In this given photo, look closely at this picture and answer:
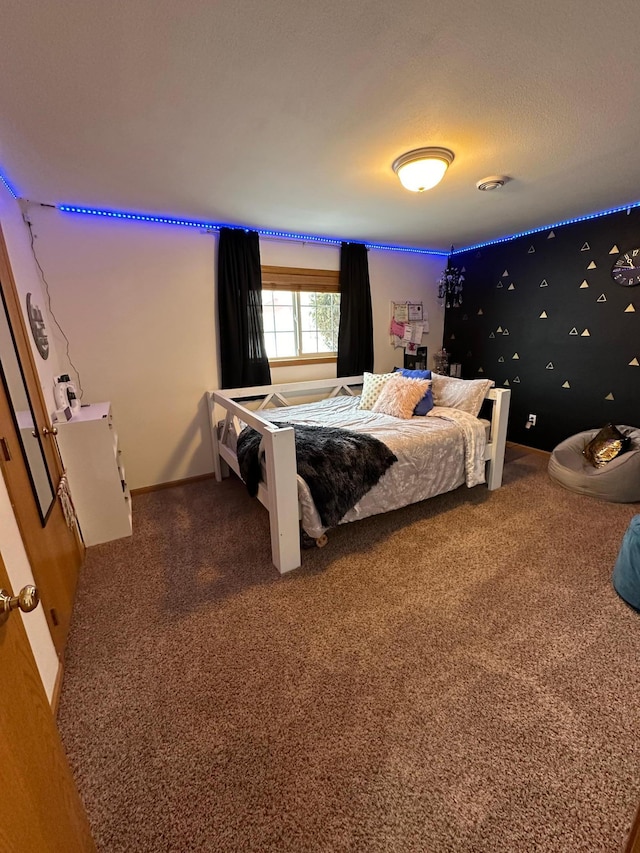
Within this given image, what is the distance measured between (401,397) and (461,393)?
1.69ft

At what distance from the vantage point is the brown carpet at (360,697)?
3.32ft

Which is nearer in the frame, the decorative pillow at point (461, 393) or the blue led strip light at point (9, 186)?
the blue led strip light at point (9, 186)

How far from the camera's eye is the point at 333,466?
2168mm

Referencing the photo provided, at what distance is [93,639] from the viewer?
1645mm

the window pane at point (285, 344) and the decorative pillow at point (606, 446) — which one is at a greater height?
the window pane at point (285, 344)

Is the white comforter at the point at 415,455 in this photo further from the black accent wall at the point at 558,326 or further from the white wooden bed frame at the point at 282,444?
the black accent wall at the point at 558,326

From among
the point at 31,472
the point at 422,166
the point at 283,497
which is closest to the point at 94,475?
the point at 31,472

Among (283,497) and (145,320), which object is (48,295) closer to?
(145,320)

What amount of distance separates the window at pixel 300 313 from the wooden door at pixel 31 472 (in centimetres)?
204

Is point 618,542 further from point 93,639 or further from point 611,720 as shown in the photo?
point 93,639

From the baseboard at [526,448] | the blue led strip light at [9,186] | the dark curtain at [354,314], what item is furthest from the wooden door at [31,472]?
the baseboard at [526,448]

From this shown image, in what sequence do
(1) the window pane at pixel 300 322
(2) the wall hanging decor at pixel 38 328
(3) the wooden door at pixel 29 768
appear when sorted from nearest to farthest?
(3) the wooden door at pixel 29 768, (2) the wall hanging decor at pixel 38 328, (1) the window pane at pixel 300 322

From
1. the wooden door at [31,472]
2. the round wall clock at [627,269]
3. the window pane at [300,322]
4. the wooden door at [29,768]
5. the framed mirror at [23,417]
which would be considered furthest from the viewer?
the window pane at [300,322]

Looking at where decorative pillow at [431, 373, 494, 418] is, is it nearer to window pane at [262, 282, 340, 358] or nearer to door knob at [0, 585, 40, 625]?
window pane at [262, 282, 340, 358]
